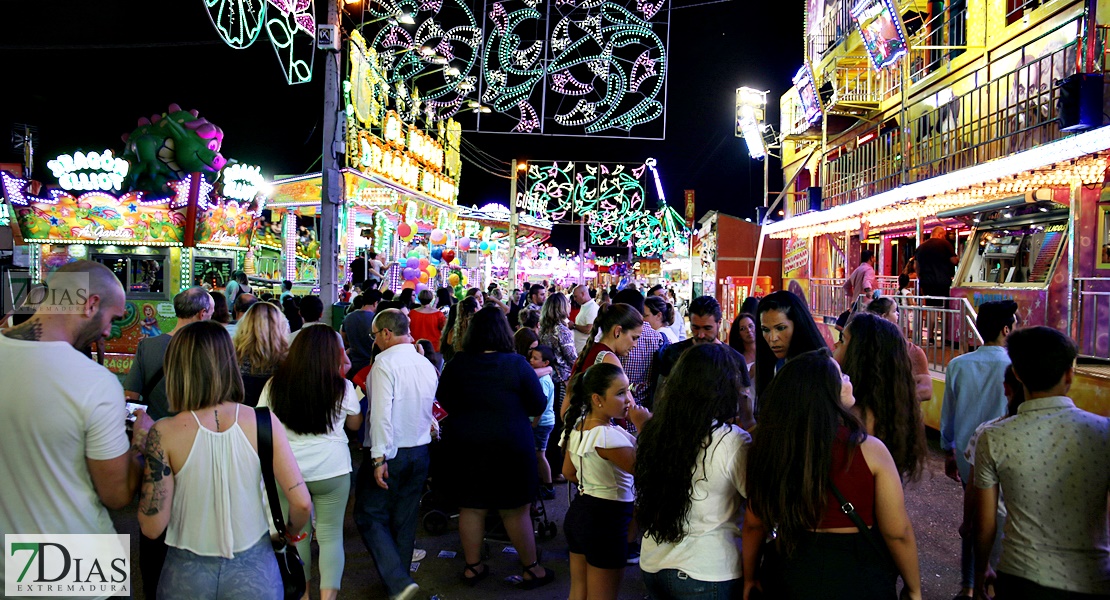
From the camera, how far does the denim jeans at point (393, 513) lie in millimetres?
4457

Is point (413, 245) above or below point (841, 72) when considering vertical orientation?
below

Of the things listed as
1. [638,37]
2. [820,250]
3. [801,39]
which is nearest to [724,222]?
[820,250]

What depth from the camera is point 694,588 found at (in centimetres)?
274

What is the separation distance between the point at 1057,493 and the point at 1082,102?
662 cm

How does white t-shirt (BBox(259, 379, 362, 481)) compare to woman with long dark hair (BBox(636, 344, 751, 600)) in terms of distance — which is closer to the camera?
woman with long dark hair (BBox(636, 344, 751, 600))

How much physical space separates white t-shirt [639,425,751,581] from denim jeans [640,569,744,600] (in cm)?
2

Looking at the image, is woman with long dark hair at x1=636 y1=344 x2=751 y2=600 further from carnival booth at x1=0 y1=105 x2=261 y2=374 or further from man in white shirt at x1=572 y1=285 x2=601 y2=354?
carnival booth at x1=0 y1=105 x2=261 y2=374

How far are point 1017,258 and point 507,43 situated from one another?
8.65 meters

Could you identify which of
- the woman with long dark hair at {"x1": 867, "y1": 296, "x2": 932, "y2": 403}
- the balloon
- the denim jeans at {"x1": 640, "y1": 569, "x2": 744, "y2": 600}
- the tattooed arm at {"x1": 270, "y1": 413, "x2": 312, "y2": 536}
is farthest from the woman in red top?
the balloon

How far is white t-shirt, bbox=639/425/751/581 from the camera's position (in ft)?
8.95

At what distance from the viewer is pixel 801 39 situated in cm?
2241

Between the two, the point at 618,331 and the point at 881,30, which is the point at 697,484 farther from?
the point at 881,30

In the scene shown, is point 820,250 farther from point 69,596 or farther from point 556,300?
point 69,596

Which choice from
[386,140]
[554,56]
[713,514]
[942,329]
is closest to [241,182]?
[386,140]
